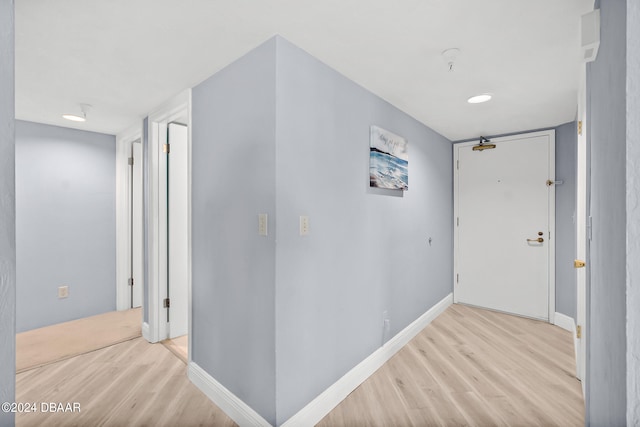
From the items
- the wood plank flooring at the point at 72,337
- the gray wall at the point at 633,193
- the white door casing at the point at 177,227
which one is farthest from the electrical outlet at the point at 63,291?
the gray wall at the point at 633,193

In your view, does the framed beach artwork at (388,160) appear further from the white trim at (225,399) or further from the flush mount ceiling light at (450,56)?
the white trim at (225,399)

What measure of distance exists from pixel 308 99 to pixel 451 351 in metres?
2.50

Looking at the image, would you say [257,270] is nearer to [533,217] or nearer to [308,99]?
[308,99]

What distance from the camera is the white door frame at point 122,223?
3.73 metres

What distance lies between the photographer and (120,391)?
83.3 inches

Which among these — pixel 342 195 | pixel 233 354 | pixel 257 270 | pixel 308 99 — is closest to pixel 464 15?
pixel 308 99

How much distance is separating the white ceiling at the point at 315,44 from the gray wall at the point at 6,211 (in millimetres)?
849

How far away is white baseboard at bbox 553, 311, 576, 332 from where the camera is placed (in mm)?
3186

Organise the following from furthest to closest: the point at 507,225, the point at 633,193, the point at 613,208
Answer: the point at 507,225 → the point at 613,208 → the point at 633,193

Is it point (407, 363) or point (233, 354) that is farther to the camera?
point (407, 363)

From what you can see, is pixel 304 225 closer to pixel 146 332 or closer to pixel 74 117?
pixel 146 332

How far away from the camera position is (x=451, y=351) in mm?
2717

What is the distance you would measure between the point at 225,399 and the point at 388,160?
212 cm

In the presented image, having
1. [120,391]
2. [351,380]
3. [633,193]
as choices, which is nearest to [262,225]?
[351,380]
